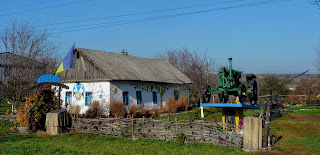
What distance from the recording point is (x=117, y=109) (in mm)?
21859

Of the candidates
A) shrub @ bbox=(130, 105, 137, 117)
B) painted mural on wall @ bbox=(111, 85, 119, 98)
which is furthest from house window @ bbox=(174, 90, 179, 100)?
painted mural on wall @ bbox=(111, 85, 119, 98)

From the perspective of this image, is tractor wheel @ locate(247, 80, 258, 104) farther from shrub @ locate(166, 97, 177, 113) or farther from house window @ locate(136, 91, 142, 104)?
shrub @ locate(166, 97, 177, 113)

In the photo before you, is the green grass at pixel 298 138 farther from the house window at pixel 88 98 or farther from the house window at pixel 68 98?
the house window at pixel 68 98

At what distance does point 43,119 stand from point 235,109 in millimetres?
9250

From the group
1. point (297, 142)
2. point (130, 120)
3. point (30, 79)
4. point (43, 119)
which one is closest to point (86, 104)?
point (30, 79)

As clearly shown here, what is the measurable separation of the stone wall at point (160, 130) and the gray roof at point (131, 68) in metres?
8.68

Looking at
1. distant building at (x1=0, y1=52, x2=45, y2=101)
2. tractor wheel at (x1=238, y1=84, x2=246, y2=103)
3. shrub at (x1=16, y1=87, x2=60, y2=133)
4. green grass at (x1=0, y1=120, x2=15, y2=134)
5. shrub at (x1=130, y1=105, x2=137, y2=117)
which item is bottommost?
green grass at (x1=0, y1=120, x2=15, y2=134)

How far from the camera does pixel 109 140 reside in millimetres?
12625

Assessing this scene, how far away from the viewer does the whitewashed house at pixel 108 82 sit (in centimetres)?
2319

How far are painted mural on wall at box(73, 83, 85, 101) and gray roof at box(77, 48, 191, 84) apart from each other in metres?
2.20

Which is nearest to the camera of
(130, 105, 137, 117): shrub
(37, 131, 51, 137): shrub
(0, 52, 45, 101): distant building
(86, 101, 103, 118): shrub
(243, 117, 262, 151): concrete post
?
(243, 117, 262, 151): concrete post

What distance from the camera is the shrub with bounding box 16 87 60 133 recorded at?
1496 centimetres

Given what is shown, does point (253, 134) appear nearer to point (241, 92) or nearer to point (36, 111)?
point (241, 92)

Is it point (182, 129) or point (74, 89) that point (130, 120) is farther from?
point (74, 89)
